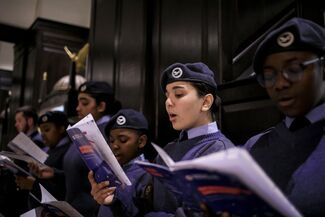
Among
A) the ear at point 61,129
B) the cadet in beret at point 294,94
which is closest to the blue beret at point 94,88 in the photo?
the ear at point 61,129

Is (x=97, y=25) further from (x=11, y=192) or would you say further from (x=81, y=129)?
(x=81, y=129)

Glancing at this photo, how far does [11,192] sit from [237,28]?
271 centimetres

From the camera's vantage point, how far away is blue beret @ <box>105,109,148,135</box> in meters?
2.22

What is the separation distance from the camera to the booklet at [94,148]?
163 cm

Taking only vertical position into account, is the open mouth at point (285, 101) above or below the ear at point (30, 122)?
above

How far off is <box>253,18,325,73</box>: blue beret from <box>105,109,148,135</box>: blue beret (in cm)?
117

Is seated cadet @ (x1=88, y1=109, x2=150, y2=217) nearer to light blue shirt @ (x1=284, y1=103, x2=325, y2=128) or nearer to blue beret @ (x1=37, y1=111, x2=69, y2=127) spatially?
light blue shirt @ (x1=284, y1=103, x2=325, y2=128)

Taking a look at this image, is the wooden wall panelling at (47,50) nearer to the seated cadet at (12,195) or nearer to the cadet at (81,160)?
the seated cadet at (12,195)

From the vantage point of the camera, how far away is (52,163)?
3094 mm

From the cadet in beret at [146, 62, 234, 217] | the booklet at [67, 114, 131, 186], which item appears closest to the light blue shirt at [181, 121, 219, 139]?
the cadet in beret at [146, 62, 234, 217]

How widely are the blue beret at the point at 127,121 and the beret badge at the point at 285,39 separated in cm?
121

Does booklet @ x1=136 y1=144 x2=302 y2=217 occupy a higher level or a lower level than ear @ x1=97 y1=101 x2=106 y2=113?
lower

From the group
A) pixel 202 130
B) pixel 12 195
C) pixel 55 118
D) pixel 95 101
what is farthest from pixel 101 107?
pixel 12 195

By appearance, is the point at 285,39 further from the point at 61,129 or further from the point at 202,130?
the point at 61,129
